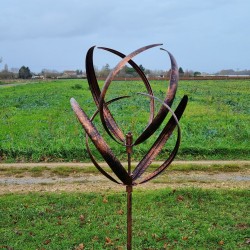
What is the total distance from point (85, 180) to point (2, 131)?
7.66m

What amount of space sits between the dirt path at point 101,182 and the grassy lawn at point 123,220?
768 mm

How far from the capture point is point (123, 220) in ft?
28.1

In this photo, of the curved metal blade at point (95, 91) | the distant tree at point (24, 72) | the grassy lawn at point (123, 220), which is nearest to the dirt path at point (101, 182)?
the grassy lawn at point (123, 220)

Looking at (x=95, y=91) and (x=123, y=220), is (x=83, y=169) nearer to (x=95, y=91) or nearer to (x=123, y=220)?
(x=123, y=220)

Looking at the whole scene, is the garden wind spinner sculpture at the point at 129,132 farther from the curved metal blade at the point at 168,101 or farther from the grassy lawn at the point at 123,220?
the grassy lawn at the point at 123,220

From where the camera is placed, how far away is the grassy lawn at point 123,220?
762cm

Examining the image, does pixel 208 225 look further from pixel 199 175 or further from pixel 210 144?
pixel 210 144

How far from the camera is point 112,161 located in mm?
4707

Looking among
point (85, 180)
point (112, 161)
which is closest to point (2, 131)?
point (85, 180)

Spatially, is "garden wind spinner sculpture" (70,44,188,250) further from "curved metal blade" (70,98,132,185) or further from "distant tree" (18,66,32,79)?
"distant tree" (18,66,32,79)

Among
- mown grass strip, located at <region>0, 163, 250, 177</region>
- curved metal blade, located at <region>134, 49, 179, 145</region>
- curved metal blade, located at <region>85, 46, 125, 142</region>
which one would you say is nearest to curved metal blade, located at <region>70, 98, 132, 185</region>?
curved metal blade, located at <region>134, 49, 179, 145</region>

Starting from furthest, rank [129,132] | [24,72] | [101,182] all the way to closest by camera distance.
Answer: [24,72], [101,182], [129,132]

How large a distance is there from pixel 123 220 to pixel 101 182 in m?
3.12

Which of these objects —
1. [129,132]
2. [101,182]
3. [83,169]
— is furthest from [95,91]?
[83,169]
